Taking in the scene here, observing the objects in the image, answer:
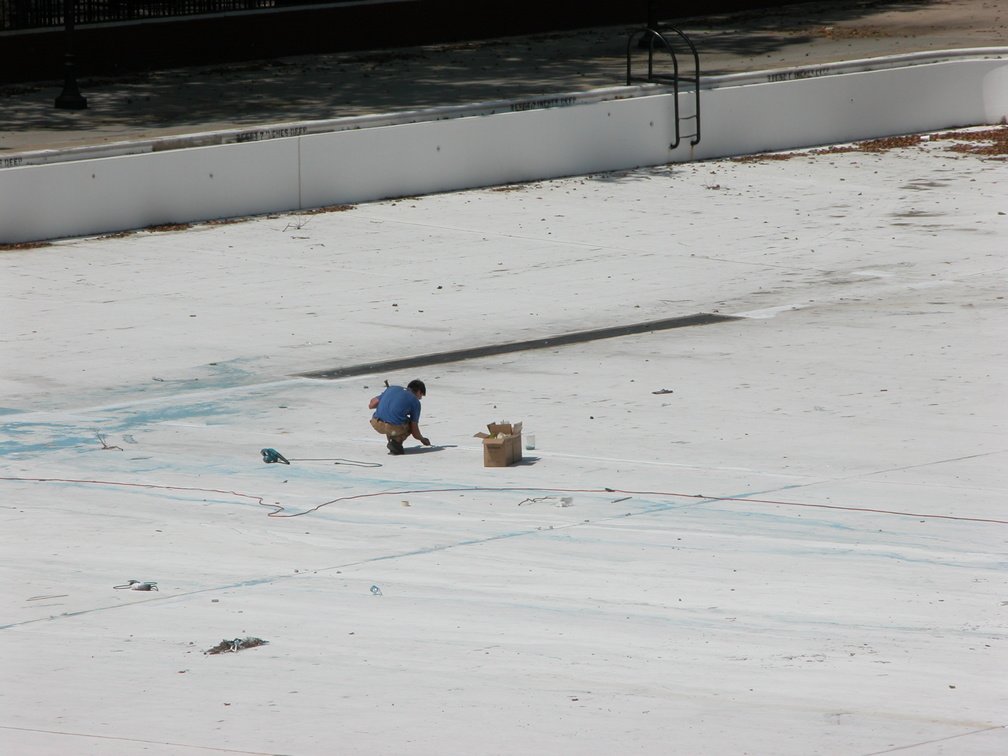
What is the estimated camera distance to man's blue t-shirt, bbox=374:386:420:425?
42.0 feet

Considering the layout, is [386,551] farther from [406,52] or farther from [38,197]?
[406,52]

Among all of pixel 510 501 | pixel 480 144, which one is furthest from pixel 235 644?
pixel 480 144

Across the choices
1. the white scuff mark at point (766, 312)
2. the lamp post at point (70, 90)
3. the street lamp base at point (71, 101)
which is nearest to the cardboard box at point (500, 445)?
the white scuff mark at point (766, 312)

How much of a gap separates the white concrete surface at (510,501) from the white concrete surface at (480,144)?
0.92 metres

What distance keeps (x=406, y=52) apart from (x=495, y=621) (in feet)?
82.0

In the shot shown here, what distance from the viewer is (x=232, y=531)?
10906 mm

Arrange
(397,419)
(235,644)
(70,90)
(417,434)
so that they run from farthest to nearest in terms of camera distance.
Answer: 1. (70,90)
2. (417,434)
3. (397,419)
4. (235,644)

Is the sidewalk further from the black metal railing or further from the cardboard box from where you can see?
the cardboard box

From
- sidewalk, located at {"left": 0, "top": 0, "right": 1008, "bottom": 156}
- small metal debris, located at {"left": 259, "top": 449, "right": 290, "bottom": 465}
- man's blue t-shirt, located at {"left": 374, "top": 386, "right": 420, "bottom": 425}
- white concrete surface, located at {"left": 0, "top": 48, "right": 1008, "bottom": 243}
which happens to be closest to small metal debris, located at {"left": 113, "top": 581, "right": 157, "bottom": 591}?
small metal debris, located at {"left": 259, "top": 449, "right": 290, "bottom": 465}

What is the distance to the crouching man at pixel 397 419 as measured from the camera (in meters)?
12.8

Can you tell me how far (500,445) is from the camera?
12.3m

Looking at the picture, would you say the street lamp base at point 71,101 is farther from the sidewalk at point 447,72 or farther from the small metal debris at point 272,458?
the small metal debris at point 272,458

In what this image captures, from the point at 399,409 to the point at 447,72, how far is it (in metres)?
18.9

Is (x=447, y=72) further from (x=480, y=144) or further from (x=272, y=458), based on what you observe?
(x=272, y=458)
